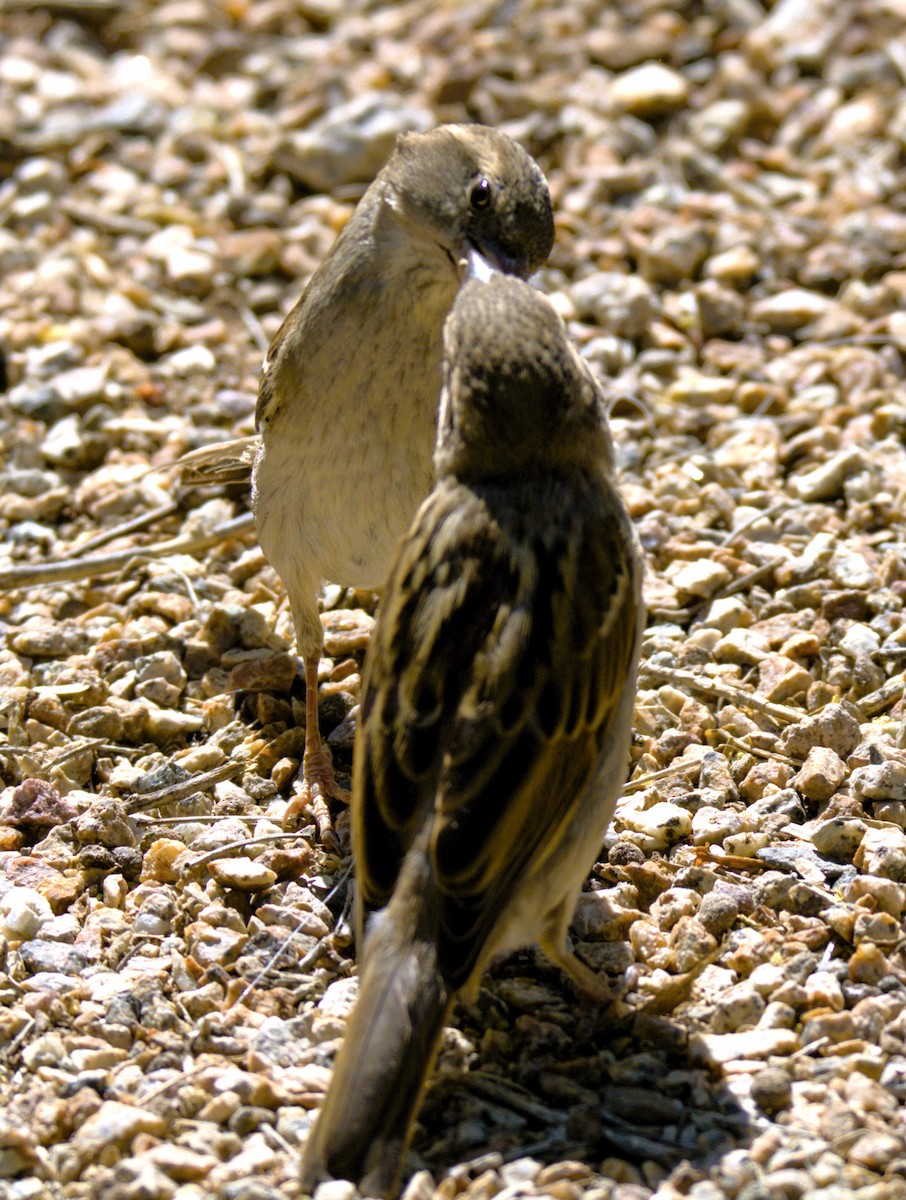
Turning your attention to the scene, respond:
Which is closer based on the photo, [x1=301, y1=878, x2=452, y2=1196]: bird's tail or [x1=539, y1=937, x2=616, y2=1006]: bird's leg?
[x1=301, y1=878, x2=452, y2=1196]: bird's tail

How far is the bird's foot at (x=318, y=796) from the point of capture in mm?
4535

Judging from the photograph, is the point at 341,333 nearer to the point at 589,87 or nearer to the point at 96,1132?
the point at 96,1132

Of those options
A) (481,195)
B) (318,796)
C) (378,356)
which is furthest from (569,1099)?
(481,195)

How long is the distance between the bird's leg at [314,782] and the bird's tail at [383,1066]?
120 centimetres

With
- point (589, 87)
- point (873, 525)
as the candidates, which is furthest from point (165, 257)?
point (873, 525)

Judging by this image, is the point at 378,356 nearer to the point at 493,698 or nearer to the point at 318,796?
the point at 318,796

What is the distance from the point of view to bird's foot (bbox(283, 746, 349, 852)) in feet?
14.9

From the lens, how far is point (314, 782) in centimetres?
473

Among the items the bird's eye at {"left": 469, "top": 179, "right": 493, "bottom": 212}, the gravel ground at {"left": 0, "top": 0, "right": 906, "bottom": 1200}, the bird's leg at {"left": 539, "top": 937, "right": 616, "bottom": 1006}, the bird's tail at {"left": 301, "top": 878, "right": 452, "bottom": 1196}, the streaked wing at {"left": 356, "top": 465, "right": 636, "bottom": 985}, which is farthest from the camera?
the bird's eye at {"left": 469, "top": 179, "right": 493, "bottom": 212}

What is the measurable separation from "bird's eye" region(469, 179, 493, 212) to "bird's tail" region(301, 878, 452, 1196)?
211 cm

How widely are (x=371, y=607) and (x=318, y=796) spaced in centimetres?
121

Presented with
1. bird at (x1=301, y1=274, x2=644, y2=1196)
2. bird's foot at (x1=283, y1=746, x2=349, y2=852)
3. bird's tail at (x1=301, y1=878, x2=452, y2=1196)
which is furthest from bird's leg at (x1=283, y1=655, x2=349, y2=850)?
bird's tail at (x1=301, y1=878, x2=452, y2=1196)

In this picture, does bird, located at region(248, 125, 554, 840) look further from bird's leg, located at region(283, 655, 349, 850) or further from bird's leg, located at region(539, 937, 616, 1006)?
bird's leg, located at region(539, 937, 616, 1006)

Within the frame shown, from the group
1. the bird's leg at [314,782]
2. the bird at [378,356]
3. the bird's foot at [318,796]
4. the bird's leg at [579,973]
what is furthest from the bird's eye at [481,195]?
the bird's leg at [579,973]
